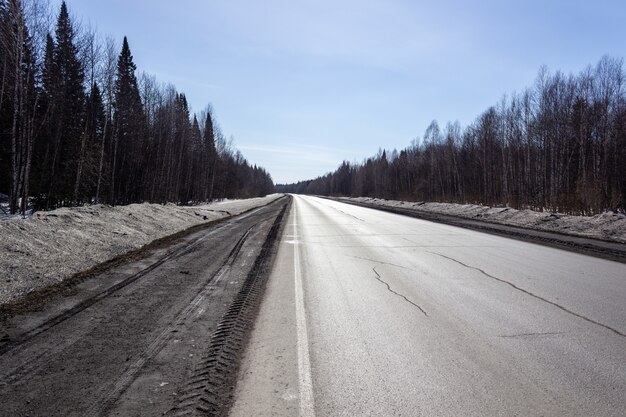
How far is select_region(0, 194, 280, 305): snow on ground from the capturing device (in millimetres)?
6633

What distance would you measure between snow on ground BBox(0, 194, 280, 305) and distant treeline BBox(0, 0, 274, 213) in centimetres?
980

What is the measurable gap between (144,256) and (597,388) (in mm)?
9004

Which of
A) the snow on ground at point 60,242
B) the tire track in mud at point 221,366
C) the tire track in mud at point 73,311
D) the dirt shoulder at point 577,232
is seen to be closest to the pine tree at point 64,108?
the snow on ground at point 60,242

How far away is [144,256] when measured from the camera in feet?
31.6

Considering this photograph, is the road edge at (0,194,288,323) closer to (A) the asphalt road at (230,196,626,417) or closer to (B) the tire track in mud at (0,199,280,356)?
(B) the tire track in mud at (0,199,280,356)

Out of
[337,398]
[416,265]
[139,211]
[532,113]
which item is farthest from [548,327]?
[532,113]

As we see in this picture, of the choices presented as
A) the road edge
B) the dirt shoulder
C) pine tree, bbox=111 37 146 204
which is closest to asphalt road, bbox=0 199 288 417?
the road edge

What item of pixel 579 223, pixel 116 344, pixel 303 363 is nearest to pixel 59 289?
pixel 116 344

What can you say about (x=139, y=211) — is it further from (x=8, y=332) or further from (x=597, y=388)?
(x=597, y=388)

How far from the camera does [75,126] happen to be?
123ft

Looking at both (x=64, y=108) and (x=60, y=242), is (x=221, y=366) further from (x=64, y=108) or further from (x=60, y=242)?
(x=64, y=108)

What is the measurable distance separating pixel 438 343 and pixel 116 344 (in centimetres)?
343

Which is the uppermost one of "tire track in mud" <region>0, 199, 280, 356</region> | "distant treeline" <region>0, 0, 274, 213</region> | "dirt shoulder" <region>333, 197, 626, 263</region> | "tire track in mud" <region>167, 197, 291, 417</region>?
"distant treeline" <region>0, 0, 274, 213</region>

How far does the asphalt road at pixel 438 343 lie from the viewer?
309 cm
